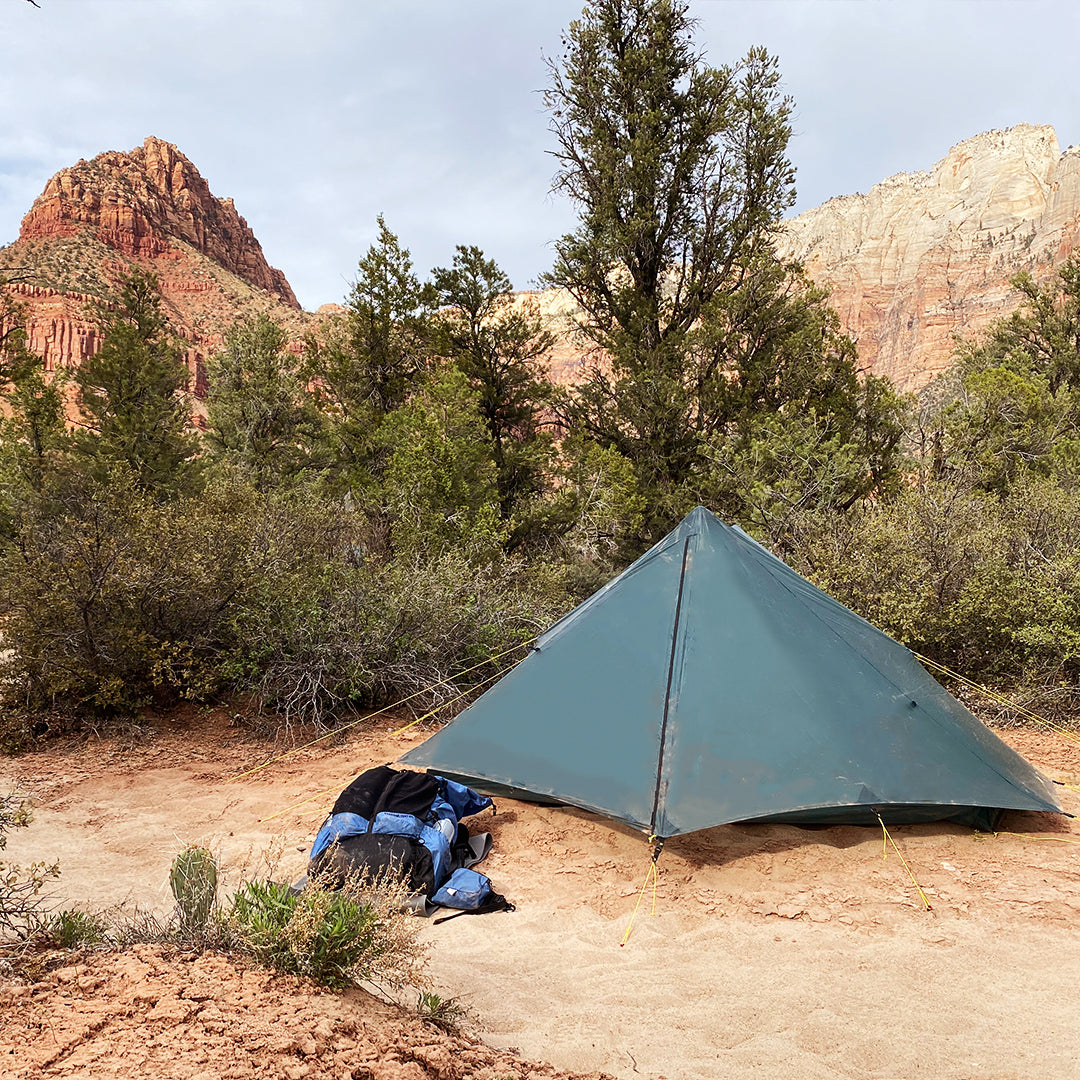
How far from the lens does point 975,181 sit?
7888 cm

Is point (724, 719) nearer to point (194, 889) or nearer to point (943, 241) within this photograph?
point (194, 889)

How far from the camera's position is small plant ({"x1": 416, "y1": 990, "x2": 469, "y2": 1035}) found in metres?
2.70

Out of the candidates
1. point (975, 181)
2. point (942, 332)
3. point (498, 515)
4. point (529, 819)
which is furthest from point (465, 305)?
point (975, 181)

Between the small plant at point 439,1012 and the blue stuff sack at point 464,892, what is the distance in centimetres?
113

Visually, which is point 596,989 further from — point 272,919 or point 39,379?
point 39,379

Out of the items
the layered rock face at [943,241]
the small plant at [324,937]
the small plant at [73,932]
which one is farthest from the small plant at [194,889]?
the layered rock face at [943,241]

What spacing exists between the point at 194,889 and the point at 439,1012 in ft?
3.64

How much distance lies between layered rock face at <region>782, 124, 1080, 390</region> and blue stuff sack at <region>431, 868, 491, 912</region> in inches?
2589

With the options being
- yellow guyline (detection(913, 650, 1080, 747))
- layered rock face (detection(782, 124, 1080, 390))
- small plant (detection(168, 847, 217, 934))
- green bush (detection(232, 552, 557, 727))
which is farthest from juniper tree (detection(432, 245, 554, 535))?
layered rock face (detection(782, 124, 1080, 390))

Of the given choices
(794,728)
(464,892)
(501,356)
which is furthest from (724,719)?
(501,356)

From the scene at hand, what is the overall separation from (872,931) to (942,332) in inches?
2968

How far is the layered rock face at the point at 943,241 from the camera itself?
66.1m

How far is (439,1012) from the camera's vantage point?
8.95ft

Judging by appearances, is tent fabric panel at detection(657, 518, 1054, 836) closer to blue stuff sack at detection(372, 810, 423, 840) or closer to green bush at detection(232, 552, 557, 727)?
blue stuff sack at detection(372, 810, 423, 840)
